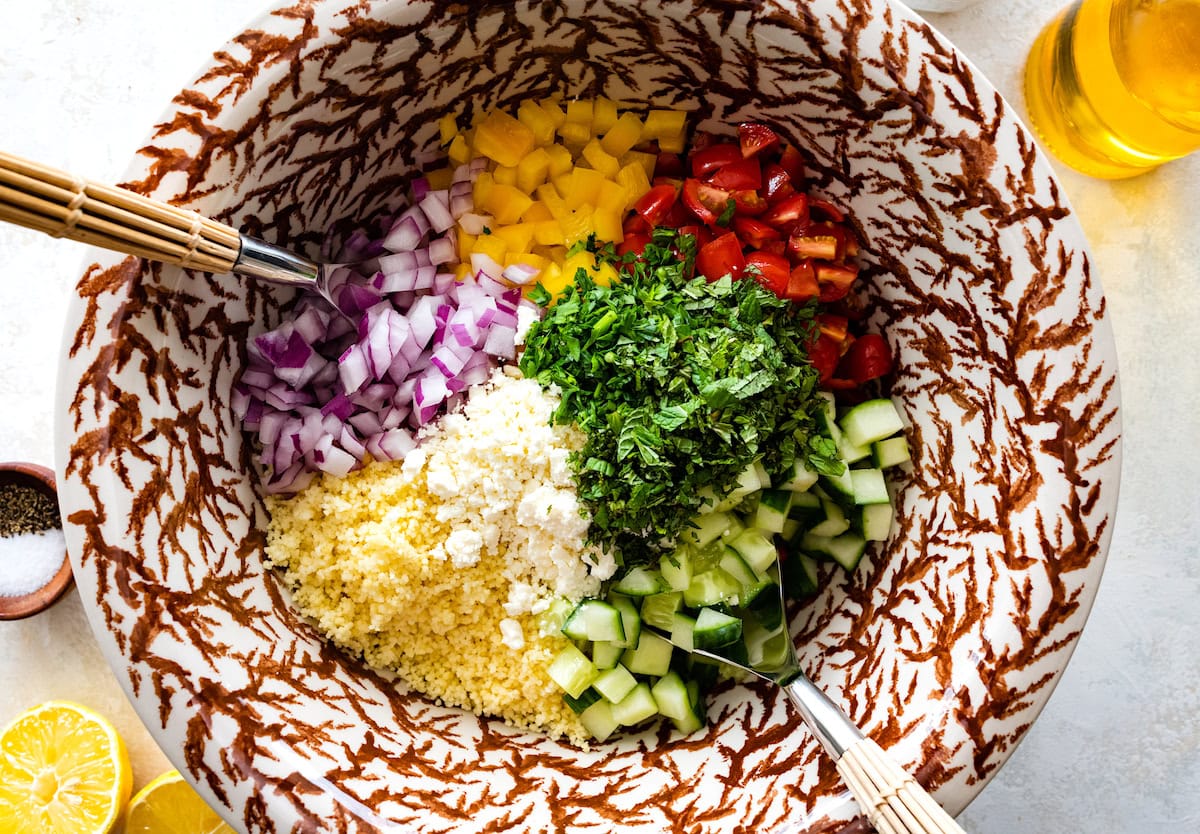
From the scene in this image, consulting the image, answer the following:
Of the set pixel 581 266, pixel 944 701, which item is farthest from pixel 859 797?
pixel 581 266

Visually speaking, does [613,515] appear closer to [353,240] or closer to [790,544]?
[790,544]

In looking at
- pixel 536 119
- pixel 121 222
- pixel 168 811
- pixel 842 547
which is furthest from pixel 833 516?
pixel 168 811

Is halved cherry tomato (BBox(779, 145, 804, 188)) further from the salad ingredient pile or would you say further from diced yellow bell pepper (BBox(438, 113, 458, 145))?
diced yellow bell pepper (BBox(438, 113, 458, 145))

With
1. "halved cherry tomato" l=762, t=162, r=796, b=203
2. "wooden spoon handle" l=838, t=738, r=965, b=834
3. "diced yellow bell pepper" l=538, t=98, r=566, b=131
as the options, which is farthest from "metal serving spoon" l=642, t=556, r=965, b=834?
"diced yellow bell pepper" l=538, t=98, r=566, b=131

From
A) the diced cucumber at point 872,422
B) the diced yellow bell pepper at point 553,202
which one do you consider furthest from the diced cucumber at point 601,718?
the diced yellow bell pepper at point 553,202

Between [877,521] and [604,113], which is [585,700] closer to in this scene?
[877,521]

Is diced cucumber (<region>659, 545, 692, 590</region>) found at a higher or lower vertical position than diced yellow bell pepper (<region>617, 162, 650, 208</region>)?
Answer: lower
